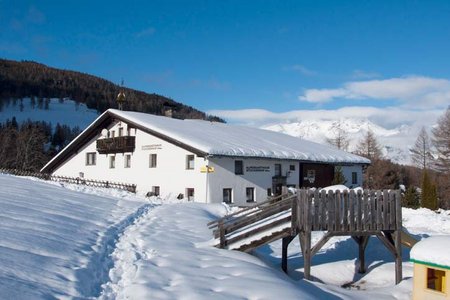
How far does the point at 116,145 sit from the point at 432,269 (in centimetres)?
2626

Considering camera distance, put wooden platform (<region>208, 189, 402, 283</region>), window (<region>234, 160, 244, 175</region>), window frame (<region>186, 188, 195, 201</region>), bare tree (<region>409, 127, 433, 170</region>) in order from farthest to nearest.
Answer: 1. bare tree (<region>409, 127, 433, 170</region>)
2. window (<region>234, 160, 244, 175</region>)
3. window frame (<region>186, 188, 195, 201</region>)
4. wooden platform (<region>208, 189, 402, 283</region>)

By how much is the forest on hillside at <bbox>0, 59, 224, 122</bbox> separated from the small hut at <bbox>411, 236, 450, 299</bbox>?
432 ft

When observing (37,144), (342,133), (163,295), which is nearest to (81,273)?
(163,295)

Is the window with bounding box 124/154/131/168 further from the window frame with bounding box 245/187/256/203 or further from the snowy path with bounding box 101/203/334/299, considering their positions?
the snowy path with bounding box 101/203/334/299

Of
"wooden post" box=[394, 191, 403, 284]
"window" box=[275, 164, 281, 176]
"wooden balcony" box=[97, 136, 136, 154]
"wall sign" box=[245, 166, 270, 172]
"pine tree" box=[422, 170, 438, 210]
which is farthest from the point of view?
"pine tree" box=[422, 170, 438, 210]

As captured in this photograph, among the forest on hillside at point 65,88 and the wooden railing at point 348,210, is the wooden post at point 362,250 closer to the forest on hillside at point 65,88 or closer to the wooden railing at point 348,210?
the wooden railing at point 348,210

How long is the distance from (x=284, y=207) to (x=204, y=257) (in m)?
3.05

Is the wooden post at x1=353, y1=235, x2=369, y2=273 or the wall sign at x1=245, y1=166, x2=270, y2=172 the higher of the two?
the wall sign at x1=245, y1=166, x2=270, y2=172

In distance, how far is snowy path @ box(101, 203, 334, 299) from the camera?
7859 millimetres

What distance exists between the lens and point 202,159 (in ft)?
88.2

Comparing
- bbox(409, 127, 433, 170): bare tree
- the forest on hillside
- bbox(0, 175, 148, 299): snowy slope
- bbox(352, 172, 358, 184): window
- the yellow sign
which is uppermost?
the forest on hillside

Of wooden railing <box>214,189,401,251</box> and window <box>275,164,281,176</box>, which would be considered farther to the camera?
window <box>275,164,281,176</box>

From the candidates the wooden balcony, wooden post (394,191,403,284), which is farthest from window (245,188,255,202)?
wooden post (394,191,403,284)

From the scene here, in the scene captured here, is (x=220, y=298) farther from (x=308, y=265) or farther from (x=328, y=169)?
(x=328, y=169)
